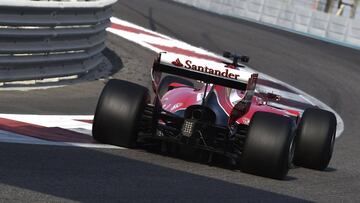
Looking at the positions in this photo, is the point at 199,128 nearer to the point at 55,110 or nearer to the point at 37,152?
the point at 37,152

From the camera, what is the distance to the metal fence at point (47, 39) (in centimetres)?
1170

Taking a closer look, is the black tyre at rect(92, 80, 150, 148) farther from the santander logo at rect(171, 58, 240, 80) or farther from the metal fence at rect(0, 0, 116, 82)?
the metal fence at rect(0, 0, 116, 82)

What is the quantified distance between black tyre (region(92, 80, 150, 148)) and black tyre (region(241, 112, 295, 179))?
1055 millimetres

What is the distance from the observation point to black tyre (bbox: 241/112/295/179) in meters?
8.20

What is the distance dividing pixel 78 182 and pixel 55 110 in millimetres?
4543

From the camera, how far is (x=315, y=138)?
939cm

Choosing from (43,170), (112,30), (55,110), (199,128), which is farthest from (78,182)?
(112,30)

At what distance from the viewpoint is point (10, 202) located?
5.58 meters

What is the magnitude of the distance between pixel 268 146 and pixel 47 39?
5.37m

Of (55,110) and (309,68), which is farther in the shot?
(309,68)

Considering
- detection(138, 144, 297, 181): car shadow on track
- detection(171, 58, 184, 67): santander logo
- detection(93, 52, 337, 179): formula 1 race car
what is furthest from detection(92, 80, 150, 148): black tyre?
detection(171, 58, 184, 67): santander logo

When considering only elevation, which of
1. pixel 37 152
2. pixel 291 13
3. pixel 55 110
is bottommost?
pixel 291 13

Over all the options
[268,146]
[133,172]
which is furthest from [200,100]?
[133,172]

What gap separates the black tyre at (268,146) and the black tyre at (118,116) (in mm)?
1055
